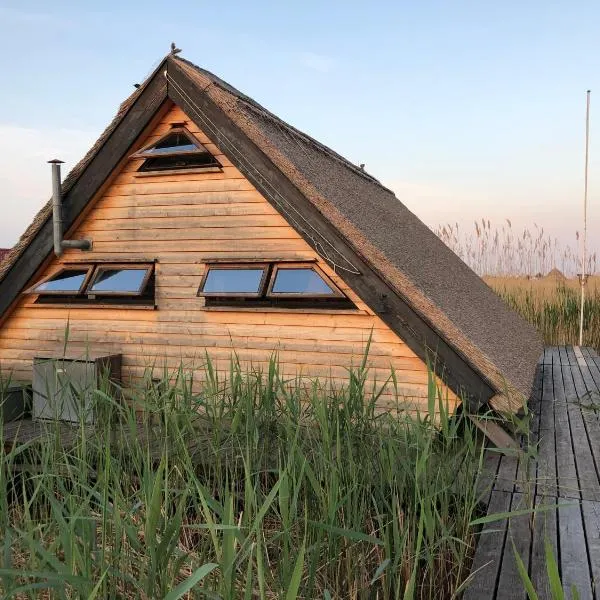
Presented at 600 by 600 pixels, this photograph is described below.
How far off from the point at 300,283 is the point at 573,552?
3857 millimetres

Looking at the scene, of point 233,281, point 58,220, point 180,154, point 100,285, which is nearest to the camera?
point 233,281

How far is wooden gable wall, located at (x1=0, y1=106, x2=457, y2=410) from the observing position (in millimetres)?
6293

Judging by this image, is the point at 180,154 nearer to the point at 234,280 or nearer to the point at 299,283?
the point at 234,280

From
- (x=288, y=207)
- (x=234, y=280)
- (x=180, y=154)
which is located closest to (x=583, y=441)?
(x=288, y=207)

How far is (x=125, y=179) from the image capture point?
292 inches

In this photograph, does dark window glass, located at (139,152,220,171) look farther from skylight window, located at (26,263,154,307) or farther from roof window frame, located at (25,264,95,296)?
roof window frame, located at (25,264,95,296)

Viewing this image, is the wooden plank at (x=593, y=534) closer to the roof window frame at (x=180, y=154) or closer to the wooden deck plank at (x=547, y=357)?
the roof window frame at (x=180, y=154)

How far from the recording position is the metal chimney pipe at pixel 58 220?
725 centimetres

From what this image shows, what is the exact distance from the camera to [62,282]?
770 cm

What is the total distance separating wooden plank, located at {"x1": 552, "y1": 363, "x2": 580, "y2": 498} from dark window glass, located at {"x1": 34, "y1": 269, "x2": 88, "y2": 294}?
542cm

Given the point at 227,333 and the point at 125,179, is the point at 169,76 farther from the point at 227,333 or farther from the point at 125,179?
the point at 227,333

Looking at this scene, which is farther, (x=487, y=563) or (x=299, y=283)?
(x=299, y=283)

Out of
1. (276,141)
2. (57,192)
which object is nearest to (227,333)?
(276,141)

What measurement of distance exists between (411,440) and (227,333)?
3941 millimetres
